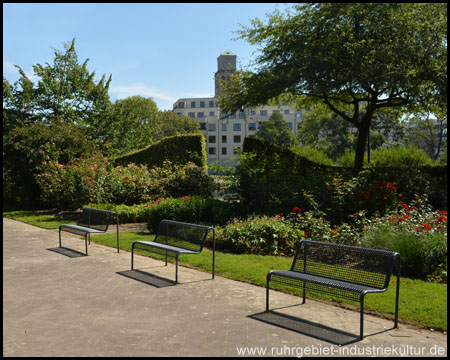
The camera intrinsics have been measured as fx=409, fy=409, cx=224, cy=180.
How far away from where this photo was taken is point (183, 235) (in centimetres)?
728

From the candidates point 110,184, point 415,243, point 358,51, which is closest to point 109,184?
point 110,184

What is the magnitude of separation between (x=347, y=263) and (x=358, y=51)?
11871 millimetres

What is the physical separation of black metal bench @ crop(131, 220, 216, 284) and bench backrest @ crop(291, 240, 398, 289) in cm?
171

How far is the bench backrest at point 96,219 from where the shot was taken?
30.6ft

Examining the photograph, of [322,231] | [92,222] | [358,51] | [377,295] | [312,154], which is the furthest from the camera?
[312,154]

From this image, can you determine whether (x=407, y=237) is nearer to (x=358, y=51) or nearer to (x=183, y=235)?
(x=183, y=235)

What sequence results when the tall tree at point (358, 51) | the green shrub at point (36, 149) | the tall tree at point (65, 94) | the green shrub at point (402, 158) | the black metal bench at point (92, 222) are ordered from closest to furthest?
the black metal bench at point (92, 222), the tall tree at point (358, 51), the green shrub at point (36, 149), the green shrub at point (402, 158), the tall tree at point (65, 94)

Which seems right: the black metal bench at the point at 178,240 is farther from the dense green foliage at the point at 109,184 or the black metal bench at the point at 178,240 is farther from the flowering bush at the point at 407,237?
the dense green foliage at the point at 109,184

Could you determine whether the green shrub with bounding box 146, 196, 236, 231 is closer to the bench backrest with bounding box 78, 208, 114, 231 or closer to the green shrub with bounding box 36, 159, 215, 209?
the bench backrest with bounding box 78, 208, 114, 231

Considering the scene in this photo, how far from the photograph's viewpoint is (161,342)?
4.13m

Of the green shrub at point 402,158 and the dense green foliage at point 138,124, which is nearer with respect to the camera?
the green shrub at point 402,158

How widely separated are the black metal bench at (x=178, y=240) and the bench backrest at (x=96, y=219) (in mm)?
1651

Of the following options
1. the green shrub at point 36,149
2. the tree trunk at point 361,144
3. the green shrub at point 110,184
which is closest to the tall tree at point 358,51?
the tree trunk at point 361,144

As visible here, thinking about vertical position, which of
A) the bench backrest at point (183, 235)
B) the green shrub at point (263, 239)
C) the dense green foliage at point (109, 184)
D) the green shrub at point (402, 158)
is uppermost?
the green shrub at point (402, 158)
